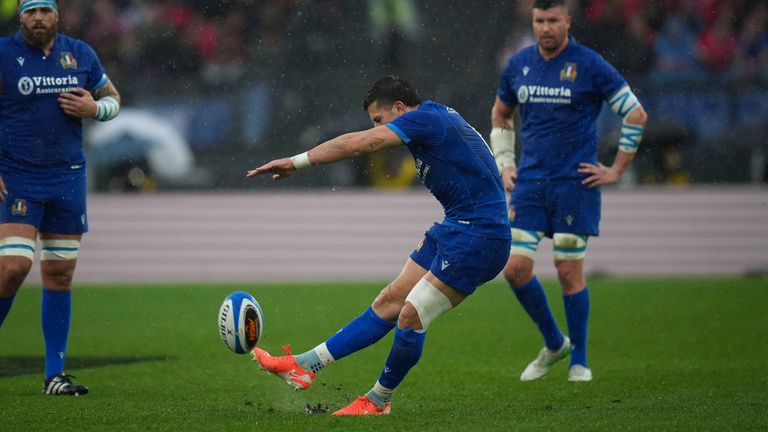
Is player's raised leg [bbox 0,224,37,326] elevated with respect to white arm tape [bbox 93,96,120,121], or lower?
lower

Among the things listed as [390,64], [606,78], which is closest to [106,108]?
[606,78]

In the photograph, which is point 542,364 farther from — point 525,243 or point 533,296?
point 525,243

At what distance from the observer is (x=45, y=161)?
24.9 feet

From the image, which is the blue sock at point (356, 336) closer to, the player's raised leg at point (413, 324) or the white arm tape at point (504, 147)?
the player's raised leg at point (413, 324)

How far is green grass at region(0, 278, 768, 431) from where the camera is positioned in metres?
6.26

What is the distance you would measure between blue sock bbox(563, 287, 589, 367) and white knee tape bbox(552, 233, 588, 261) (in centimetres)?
26

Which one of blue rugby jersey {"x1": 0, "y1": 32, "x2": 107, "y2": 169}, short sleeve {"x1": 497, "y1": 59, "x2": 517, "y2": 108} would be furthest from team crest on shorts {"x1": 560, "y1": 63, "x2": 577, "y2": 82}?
blue rugby jersey {"x1": 0, "y1": 32, "x2": 107, "y2": 169}

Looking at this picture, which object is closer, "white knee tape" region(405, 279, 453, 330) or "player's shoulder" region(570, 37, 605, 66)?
"white knee tape" region(405, 279, 453, 330)

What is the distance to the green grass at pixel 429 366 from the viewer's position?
6.26 meters

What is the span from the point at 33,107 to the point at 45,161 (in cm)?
36

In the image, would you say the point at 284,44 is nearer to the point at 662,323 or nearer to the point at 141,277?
the point at 141,277

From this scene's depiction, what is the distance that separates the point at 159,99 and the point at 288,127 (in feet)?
6.15

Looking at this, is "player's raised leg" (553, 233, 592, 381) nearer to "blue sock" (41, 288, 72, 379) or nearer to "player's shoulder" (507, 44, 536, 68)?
"player's shoulder" (507, 44, 536, 68)

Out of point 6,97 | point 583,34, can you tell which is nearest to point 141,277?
point 583,34
